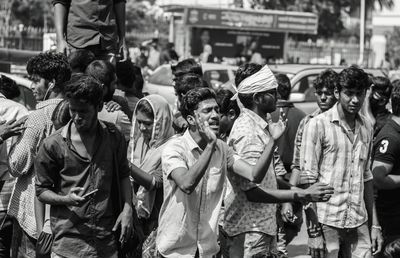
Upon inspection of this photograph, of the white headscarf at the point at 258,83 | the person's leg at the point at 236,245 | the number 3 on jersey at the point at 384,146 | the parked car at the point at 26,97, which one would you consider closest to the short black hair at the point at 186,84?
the white headscarf at the point at 258,83

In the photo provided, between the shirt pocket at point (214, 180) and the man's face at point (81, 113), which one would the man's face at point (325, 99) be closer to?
the shirt pocket at point (214, 180)

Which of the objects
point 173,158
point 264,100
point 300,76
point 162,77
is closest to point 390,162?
point 264,100

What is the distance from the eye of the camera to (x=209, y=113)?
527cm

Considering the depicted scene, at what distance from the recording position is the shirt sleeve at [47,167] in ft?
15.7

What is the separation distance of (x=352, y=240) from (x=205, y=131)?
1.76 meters

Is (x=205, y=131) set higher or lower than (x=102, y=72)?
lower

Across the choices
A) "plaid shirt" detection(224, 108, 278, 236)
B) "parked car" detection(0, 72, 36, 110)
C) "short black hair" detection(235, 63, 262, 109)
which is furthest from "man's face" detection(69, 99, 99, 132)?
"parked car" detection(0, 72, 36, 110)

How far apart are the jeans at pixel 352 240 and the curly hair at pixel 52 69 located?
2118 millimetres

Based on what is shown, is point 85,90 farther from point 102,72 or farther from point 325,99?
point 325,99

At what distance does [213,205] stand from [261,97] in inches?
34.6

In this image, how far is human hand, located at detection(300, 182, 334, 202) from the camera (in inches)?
210

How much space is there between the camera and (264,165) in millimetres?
5309

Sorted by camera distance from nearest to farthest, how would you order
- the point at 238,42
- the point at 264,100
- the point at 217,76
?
1. the point at 264,100
2. the point at 217,76
3. the point at 238,42

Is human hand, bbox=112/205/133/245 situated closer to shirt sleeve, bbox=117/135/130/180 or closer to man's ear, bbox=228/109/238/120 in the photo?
shirt sleeve, bbox=117/135/130/180
